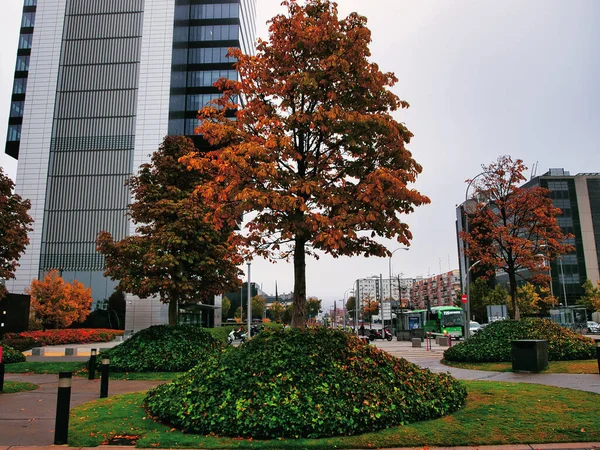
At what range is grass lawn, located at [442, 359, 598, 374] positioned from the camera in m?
14.1

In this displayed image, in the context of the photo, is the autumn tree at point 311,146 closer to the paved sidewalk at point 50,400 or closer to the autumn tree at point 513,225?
the paved sidewalk at point 50,400

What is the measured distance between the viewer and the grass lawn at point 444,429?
6543mm

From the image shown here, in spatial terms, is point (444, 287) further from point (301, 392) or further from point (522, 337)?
point (301, 392)

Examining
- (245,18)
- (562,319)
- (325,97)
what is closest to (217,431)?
(325,97)

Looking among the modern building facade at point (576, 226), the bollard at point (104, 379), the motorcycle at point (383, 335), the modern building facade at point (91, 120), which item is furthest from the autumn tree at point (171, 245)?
the modern building facade at point (576, 226)

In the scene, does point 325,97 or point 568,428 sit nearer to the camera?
point 568,428

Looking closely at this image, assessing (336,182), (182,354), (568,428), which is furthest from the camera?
(182,354)

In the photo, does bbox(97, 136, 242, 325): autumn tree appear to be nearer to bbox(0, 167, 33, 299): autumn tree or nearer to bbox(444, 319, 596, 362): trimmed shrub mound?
bbox(0, 167, 33, 299): autumn tree

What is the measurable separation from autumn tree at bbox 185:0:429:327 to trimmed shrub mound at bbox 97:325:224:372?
7643 mm

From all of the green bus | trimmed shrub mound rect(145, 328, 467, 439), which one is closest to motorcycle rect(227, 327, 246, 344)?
the green bus

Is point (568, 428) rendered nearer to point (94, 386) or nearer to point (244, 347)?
point (244, 347)

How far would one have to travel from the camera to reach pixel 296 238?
31.4 feet

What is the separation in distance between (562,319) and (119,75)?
5321 cm

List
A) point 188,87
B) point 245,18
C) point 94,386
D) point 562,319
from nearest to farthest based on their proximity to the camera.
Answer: point 94,386 → point 562,319 → point 188,87 → point 245,18
